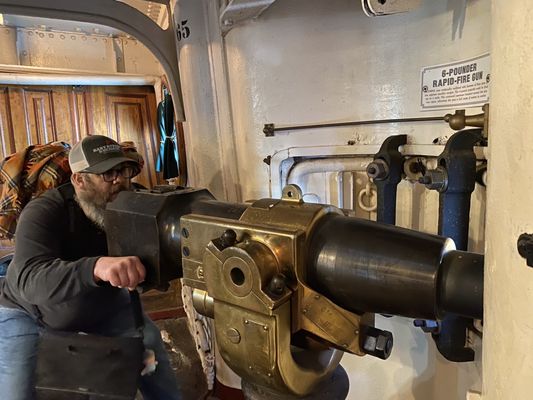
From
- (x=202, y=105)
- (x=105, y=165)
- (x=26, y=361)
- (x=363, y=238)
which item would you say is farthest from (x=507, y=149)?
(x=26, y=361)

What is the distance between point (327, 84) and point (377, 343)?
0.85 metres

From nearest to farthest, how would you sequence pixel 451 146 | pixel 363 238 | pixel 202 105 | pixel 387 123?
pixel 363 238
pixel 451 146
pixel 387 123
pixel 202 105

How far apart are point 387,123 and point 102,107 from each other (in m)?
2.91

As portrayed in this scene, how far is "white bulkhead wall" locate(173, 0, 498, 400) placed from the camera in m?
1.02

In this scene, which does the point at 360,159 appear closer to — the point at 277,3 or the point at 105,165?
the point at 277,3

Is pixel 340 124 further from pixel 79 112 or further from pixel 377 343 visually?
pixel 79 112

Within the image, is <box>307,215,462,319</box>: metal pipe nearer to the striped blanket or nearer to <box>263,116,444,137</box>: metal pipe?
<box>263,116,444,137</box>: metal pipe

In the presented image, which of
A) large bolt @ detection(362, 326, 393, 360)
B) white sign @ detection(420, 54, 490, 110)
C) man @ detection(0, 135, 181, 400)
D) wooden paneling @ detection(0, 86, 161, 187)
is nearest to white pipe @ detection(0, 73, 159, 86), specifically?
wooden paneling @ detection(0, 86, 161, 187)

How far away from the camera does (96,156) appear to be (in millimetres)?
1324

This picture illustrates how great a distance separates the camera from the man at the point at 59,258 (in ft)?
3.83

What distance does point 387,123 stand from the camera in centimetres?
112

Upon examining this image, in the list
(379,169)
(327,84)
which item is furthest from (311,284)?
(327,84)

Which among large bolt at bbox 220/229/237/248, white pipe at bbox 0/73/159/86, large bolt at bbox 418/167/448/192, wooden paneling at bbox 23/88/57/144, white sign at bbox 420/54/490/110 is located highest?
white pipe at bbox 0/73/159/86

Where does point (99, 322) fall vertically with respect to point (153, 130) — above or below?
below
